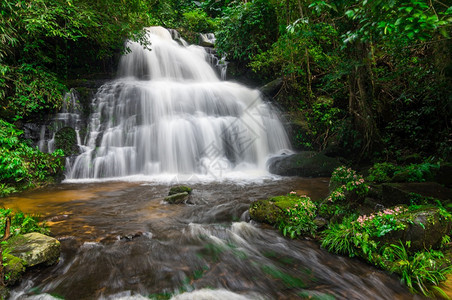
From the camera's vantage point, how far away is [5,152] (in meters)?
5.84

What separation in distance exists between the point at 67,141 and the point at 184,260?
7.45m

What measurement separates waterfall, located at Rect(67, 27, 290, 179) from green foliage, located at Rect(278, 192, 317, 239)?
4826 millimetres

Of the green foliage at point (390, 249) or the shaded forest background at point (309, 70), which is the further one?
the shaded forest background at point (309, 70)

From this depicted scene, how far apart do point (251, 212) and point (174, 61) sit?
42.2ft

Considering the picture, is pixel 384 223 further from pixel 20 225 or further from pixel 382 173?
pixel 20 225

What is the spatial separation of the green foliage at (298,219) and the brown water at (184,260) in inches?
6.6

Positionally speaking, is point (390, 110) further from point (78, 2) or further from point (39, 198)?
point (78, 2)

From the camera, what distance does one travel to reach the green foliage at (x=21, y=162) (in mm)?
5837

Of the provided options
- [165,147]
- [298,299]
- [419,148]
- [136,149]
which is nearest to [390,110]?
[419,148]

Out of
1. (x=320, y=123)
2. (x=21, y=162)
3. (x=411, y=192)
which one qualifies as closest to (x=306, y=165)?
(x=320, y=123)

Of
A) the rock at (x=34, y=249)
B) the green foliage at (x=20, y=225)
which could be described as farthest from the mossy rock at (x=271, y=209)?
the green foliage at (x=20, y=225)

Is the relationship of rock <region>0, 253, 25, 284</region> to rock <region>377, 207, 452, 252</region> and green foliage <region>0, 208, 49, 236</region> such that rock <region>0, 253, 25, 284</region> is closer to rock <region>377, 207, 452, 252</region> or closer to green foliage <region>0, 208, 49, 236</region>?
green foliage <region>0, 208, 49, 236</region>

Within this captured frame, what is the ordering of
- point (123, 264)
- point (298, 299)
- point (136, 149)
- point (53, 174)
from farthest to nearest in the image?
point (136, 149)
point (53, 174)
point (123, 264)
point (298, 299)

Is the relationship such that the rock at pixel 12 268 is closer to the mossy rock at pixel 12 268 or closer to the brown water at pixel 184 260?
the mossy rock at pixel 12 268
